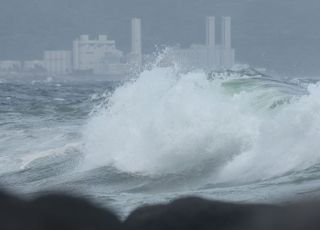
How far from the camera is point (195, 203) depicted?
8.63 ft

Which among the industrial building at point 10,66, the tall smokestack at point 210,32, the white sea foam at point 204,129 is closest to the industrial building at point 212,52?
the tall smokestack at point 210,32

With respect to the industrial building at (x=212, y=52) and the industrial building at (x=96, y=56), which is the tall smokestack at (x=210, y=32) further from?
Result: the industrial building at (x=96, y=56)

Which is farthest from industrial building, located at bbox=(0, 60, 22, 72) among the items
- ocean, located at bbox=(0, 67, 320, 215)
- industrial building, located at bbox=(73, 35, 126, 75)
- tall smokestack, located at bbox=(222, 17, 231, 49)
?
ocean, located at bbox=(0, 67, 320, 215)

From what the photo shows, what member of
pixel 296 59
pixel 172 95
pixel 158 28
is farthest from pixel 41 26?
pixel 172 95

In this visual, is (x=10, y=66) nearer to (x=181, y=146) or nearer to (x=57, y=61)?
(x=57, y=61)

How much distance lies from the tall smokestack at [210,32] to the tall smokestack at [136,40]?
19.1 ft

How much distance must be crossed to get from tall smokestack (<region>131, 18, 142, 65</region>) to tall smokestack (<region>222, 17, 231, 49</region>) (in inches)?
286

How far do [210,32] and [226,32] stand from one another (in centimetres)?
173

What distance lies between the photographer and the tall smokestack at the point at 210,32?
82.2 m

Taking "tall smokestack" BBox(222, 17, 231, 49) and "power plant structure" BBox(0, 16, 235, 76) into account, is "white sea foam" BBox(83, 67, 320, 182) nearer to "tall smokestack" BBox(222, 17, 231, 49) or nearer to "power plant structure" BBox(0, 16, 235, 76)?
"power plant structure" BBox(0, 16, 235, 76)

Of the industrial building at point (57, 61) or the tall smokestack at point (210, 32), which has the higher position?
the tall smokestack at point (210, 32)

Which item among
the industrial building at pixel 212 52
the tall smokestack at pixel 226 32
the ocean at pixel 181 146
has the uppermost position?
the tall smokestack at pixel 226 32

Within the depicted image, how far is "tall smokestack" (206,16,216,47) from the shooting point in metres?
82.2

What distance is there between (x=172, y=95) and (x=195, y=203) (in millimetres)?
11608
